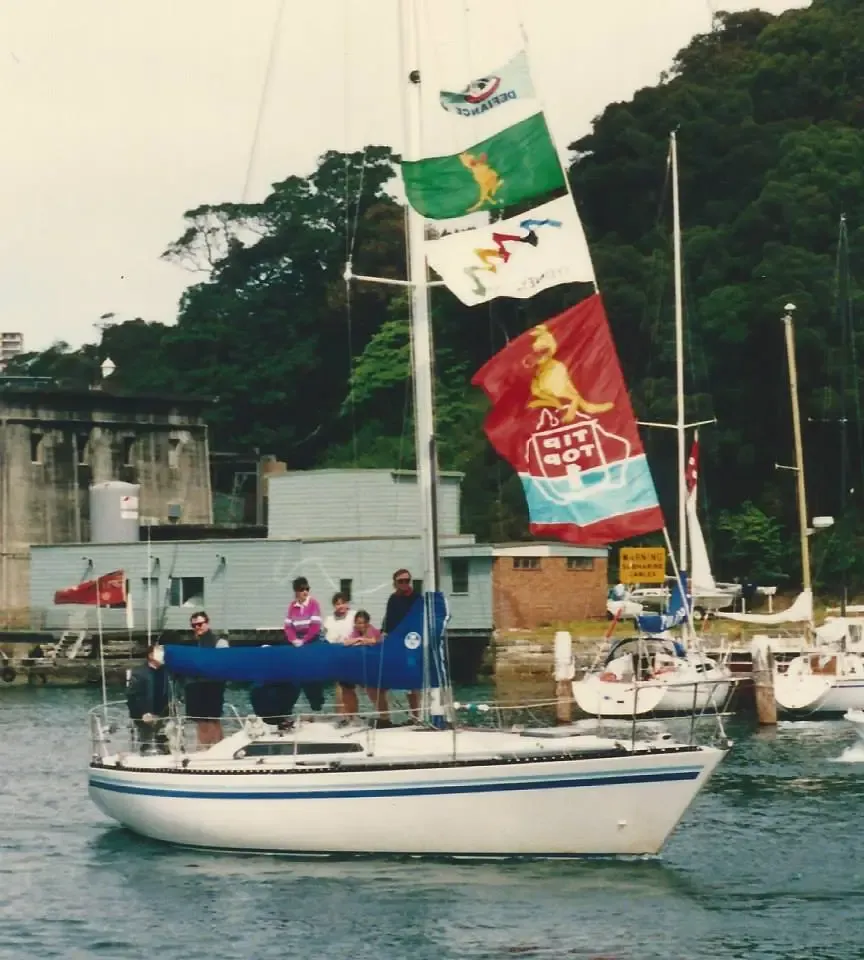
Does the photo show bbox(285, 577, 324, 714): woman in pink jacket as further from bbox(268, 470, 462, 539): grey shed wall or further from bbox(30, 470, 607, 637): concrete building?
bbox(268, 470, 462, 539): grey shed wall

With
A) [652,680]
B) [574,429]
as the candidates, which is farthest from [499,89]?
[652,680]

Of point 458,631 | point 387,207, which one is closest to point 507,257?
point 458,631

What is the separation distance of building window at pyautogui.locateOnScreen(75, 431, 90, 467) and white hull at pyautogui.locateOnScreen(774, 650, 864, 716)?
123ft

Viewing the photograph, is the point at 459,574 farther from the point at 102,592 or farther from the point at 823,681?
the point at 823,681

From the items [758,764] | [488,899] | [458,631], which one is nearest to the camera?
[488,899]

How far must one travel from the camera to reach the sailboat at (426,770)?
2895 centimetres

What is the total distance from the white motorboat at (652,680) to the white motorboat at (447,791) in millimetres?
21567

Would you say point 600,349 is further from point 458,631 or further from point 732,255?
point 732,255

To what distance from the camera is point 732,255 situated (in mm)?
86188

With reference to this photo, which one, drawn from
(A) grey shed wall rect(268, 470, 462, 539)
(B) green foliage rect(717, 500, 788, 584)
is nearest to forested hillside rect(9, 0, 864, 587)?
(B) green foliage rect(717, 500, 788, 584)

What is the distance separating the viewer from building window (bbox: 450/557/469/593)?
72.5 m

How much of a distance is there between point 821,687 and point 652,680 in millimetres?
4022

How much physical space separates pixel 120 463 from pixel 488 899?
6132cm

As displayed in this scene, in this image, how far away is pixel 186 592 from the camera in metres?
75.1
